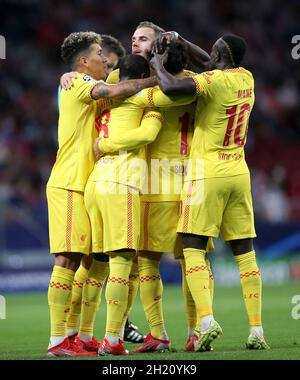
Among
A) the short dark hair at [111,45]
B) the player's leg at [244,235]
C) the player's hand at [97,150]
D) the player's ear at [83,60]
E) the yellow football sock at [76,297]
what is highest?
the short dark hair at [111,45]

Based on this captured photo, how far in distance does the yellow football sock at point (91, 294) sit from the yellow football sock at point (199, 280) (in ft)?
2.84

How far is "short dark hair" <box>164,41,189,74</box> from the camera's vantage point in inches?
275

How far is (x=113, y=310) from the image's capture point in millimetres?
6766

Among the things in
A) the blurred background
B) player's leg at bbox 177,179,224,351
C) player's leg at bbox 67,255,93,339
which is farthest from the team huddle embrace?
the blurred background

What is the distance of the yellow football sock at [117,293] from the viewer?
22.2ft

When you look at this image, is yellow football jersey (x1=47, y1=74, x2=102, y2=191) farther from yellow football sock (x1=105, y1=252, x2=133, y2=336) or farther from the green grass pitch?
the green grass pitch

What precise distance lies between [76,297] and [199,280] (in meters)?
1.25

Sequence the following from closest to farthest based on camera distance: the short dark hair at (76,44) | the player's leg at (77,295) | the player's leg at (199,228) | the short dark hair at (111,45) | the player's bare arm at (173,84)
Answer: the player's bare arm at (173,84), the player's leg at (199,228), the short dark hair at (76,44), the player's leg at (77,295), the short dark hair at (111,45)

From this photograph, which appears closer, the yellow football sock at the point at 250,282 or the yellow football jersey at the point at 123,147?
the yellow football jersey at the point at 123,147

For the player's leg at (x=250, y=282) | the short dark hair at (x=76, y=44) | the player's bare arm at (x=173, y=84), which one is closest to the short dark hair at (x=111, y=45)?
the short dark hair at (x=76, y=44)

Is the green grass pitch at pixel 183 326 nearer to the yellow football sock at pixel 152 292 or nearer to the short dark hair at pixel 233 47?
the yellow football sock at pixel 152 292

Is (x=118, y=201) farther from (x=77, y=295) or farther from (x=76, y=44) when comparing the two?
(x=76, y=44)

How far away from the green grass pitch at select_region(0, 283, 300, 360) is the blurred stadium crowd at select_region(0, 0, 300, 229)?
253 cm

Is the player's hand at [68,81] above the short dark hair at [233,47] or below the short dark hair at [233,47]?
below
